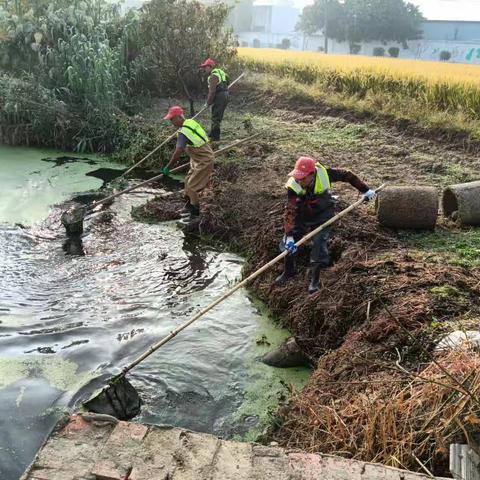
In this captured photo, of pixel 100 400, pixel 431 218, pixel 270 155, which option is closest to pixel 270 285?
pixel 431 218

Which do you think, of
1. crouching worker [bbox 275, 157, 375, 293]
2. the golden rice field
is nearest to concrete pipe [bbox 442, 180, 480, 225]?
crouching worker [bbox 275, 157, 375, 293]

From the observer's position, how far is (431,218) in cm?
617

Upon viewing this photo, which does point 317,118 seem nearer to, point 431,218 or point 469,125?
A: point 469,125

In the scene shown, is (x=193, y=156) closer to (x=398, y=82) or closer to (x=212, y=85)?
(x=212, y=85)

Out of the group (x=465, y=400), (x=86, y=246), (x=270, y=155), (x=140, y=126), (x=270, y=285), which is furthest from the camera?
(x=140, y=126)

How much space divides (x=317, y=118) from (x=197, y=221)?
5.88 metres

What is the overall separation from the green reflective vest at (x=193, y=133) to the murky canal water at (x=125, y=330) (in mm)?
1381

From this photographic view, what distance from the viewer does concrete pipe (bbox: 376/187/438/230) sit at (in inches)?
238

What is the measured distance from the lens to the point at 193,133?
24.6 feet

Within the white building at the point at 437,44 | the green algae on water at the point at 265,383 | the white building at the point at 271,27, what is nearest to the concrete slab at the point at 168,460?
the green algae on water at the point at 265,383

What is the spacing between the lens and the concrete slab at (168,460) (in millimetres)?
2992

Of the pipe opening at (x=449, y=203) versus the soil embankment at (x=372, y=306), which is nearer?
the soil embankment at (x=372, y=306)

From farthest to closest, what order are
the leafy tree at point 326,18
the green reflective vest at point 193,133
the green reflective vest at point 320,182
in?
the leafy tree at point 326,18 < the green reflective vest at point 193,133 < the green reflective vest at point 320,182

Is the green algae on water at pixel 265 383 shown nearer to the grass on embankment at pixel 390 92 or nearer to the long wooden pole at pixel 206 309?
the long wooden pole at pixel 206 309
